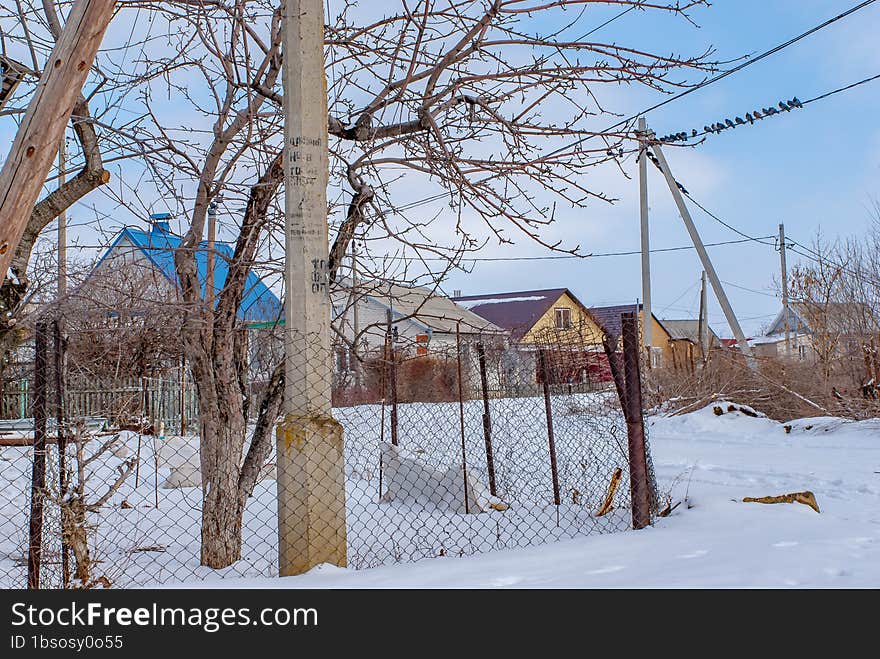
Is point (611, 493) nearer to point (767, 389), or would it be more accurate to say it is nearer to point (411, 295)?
point (411, 295)

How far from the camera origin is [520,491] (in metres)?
8.55

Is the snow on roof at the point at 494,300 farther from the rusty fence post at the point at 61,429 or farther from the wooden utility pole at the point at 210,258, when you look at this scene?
the rusty fence post at the point at 61,429

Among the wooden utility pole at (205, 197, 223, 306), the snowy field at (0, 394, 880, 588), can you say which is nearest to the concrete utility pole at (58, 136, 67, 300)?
the wooden utility pole at (205, 197, 223, 306)

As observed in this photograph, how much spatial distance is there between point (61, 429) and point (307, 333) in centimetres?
174

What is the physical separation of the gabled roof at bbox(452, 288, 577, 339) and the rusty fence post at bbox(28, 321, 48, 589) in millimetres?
30361

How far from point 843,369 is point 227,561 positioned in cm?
1266

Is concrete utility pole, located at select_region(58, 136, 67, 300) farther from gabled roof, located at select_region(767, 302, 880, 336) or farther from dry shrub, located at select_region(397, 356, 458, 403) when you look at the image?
gabled roof, located at select_region(767, 302, 880, 336)

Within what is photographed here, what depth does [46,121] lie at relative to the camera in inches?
139

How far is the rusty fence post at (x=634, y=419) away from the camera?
5320 mm

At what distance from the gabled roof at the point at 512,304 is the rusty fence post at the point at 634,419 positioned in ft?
96.6

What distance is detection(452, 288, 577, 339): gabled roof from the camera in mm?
36156

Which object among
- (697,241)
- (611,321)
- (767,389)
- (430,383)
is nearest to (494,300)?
(697,241)
